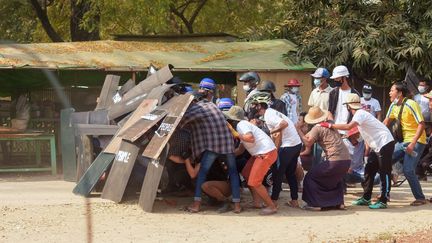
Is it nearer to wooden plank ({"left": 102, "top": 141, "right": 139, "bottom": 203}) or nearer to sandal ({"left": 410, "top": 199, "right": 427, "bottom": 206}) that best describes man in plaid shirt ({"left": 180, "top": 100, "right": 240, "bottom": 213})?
wooden plank ({"left": 102, "top": 141, "right": 139, "bottom": 203})

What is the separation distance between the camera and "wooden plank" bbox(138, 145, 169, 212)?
362 inches

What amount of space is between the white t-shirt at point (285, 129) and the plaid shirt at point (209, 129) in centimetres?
61

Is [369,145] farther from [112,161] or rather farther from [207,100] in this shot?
[112,161]

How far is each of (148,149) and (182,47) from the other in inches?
274

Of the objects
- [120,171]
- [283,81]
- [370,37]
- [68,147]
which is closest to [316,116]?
[120,171]

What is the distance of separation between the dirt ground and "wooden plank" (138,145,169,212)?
134 mm

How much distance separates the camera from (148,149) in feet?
30.4

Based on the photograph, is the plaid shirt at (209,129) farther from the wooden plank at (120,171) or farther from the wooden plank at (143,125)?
the wooden plank at (120,171)

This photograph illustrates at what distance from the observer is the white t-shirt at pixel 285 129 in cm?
950

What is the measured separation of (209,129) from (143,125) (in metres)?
1.00

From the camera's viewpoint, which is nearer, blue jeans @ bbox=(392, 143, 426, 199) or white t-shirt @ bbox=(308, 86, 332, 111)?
blue jeans @ bbox=(392, 143, 426, 199)

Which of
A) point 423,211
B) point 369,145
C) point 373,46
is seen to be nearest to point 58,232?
point 369,145

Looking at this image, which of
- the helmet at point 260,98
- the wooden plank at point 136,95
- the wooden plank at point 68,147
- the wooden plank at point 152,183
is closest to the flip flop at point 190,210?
the wooden plank at point 152,183

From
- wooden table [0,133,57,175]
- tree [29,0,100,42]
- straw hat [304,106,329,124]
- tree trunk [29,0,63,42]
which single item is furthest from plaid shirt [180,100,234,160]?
tree trunk [29,0,63,42]
